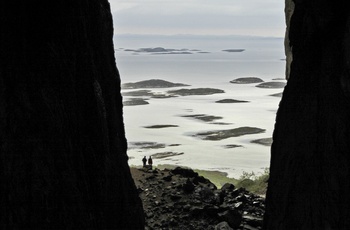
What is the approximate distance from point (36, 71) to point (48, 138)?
7.19 ft

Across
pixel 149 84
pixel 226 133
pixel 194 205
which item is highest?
pixel 149 84

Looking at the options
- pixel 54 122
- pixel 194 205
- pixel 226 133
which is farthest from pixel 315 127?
pixel 226 133

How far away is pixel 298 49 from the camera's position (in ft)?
57.8

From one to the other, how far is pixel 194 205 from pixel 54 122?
44.8ft

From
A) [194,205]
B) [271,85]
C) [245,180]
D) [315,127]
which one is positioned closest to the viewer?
[315,127]

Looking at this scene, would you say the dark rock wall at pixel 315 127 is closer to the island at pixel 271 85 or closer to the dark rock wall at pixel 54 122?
the dark rock wall at pixel 54 122

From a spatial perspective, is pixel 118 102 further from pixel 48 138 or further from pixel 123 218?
pixel 48 138

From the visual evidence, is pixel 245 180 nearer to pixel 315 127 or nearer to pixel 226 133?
pixel 226 133

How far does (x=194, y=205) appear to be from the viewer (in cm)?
2888

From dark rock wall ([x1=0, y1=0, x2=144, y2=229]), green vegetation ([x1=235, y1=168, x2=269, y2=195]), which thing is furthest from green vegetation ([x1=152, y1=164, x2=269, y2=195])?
dark rock wall ([x1=0, y1=0, x2=144, y2=229])

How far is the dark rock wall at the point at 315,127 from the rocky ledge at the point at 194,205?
9029 millimetres

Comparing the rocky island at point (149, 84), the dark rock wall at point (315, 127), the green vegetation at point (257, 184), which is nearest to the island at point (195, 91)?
the rocky island at point (149, 84)

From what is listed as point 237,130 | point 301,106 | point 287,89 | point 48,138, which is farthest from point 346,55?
point 237,130

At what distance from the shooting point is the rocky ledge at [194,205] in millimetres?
27641
